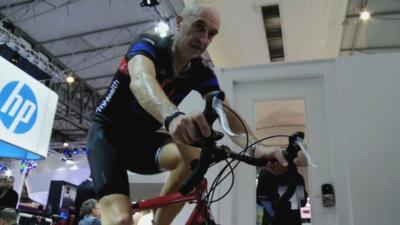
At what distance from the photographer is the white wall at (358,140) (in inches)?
106

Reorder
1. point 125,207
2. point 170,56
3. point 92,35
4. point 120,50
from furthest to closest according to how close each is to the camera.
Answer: point 120,50 → point 92,35 → point 170,56 → point 125,207

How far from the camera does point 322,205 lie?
111 inches

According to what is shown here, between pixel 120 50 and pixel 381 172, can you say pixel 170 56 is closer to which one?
pixel 381 172

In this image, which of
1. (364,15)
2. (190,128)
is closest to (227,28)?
(364,15)

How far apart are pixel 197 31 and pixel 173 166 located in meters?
0.58

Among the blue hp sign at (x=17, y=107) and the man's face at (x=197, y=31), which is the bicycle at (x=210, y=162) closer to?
the man's face at (x=197, y=31)

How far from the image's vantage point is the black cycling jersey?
54.6 inches

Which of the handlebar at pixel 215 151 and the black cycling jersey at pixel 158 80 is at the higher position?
the black cycling jersey at pixel 158 80

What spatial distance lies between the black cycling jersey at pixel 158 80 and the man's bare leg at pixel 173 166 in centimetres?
14

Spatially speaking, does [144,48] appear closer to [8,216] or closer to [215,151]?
[215,151]

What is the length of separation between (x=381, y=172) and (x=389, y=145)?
0.24 meters

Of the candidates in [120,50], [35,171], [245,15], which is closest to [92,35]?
[120,50]

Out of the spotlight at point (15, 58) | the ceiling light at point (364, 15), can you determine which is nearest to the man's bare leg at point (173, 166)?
the ceiling light at point (364, 15)

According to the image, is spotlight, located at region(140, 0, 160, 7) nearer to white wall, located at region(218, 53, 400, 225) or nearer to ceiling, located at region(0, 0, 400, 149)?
ceiling, located at region(0, 0, 400, 149)
